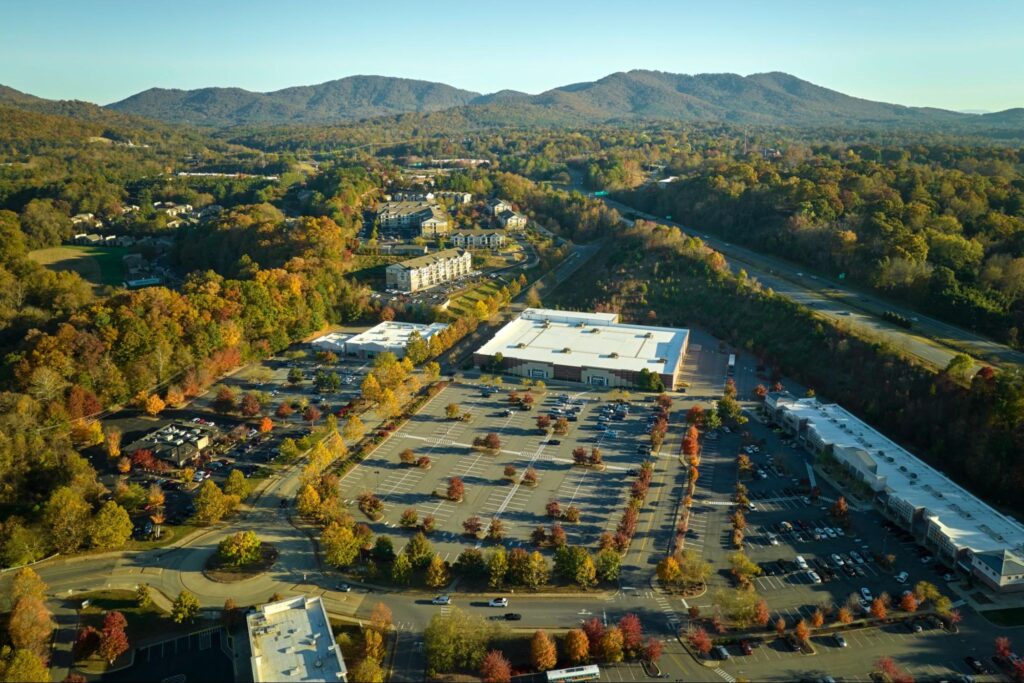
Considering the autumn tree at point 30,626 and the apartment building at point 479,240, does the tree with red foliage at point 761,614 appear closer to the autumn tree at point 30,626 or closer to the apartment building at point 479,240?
the autumn tree at point 30,626

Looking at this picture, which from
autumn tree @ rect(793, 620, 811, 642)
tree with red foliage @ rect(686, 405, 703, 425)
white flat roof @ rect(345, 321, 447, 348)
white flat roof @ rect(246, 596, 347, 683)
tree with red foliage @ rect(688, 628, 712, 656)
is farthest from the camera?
white flat roof @ rect(345, 321, 447, 348)

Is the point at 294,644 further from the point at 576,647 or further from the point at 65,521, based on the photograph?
the point at 65,521

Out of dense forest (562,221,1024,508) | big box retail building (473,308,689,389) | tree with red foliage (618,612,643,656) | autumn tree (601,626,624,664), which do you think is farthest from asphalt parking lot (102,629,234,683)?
dense forest (562,221,1024,508)

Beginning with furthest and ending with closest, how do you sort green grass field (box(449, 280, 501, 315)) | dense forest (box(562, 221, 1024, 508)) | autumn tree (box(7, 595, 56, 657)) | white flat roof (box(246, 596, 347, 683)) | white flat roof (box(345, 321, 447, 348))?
green grass field (box(449, 280, 501, 315)), white flat roof (box(345, 321, 447, 348)), dense forest (box(562, 221, 1024, 508)), autumn tree (box(7, 595, 56, 657)), white flat roof (box(246, 596, 347, 683))

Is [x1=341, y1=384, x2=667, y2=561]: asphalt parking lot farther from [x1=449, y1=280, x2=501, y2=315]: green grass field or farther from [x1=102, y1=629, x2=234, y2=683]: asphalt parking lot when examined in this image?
[x1=449, y1=280, x2=501, y2=315]: green grass field

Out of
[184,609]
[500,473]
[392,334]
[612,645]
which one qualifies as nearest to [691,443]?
[500,473]

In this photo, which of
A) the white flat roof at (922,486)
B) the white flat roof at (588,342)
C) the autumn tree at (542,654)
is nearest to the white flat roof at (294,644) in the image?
the autumn tree at (542,654)

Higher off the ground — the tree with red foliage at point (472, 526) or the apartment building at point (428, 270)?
the apartment building at point (428, 270)
